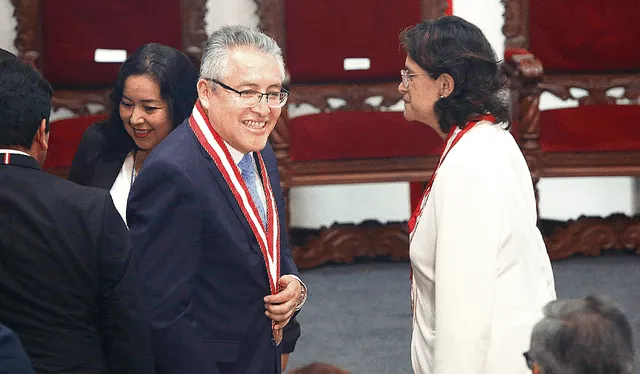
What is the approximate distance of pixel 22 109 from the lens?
6.00 ft

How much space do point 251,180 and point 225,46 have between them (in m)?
0.28

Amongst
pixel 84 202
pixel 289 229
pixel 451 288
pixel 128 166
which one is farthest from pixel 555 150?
pixel 84 202

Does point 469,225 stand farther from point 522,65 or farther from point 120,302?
point 522,65

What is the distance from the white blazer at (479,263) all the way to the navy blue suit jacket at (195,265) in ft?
1.11

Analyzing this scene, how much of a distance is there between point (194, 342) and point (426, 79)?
726 mm

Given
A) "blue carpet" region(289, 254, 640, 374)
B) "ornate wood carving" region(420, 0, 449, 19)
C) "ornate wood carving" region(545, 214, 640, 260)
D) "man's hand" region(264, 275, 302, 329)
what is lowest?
"blue carpet" region(289, 254, 640, 374)

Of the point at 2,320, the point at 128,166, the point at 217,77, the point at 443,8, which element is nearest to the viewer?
the point at 2,320

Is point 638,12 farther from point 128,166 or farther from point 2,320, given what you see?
point 2,320

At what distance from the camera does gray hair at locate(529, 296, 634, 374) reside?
4.33 feet

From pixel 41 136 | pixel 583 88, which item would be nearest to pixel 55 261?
pixel 41 136

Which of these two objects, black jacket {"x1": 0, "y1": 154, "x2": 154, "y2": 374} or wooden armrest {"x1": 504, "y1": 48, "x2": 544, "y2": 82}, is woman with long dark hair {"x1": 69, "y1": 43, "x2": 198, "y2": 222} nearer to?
black jacket {"x1": 0, "y1": 154, "x2": 154, "y2": 374}

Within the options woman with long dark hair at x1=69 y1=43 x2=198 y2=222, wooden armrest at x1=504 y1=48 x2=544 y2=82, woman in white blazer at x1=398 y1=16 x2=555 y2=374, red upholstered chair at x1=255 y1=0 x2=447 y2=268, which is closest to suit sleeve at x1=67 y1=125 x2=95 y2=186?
woman with long dark hair at x1=69 y1=43 x2=198 y2=222

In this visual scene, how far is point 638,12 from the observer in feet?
16.8

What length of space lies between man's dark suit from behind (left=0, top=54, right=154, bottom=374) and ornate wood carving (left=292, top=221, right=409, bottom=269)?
289 centimetres
